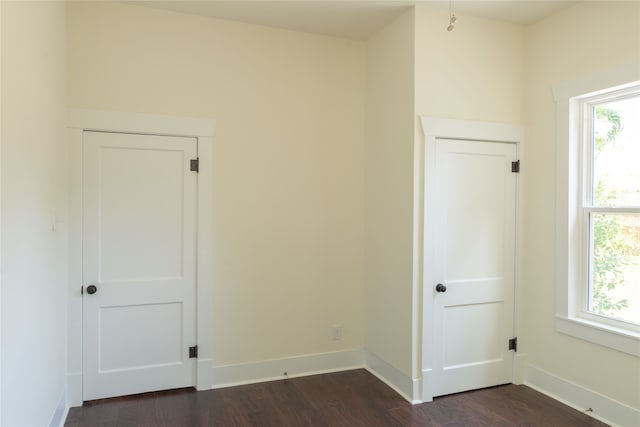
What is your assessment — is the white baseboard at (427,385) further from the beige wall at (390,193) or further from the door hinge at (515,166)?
the door hinge at (515,166)

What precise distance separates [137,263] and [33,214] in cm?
109

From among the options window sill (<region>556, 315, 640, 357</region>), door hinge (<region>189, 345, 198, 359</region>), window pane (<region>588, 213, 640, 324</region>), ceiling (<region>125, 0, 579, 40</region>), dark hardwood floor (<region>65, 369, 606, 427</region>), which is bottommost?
dark hardwood floor (<region>65, 369, 606, 427</region>)

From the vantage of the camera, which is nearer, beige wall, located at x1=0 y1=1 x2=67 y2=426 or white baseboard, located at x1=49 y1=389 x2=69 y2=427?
beige wall, located at x1=0 y1=1 x2=67 y2=426

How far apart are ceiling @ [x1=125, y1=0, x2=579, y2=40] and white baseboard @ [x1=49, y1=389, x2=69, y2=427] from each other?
2.78 metres

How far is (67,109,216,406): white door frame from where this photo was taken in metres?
3.08

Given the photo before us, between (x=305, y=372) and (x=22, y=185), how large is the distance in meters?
2.54

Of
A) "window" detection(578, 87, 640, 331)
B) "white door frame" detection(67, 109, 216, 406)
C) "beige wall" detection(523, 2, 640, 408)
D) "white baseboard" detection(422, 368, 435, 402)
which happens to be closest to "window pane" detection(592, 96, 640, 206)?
"window" detection(578, 87, 640, 331)

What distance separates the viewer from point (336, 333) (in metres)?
3.82

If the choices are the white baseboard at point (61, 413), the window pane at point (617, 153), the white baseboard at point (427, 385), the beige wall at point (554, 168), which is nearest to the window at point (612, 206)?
the window pane at point (617, 153)

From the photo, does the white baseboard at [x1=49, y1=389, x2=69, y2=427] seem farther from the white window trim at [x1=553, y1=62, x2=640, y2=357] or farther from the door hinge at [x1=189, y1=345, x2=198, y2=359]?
the white window trim at [x1=553, y1=62, x2=640, y2=357]

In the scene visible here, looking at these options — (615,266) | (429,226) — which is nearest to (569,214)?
(615,266)

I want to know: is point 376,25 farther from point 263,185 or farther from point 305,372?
point 305,372

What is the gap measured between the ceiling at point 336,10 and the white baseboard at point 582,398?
2714 millimetres

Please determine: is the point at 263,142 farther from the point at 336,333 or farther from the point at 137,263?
the point at 336,333
